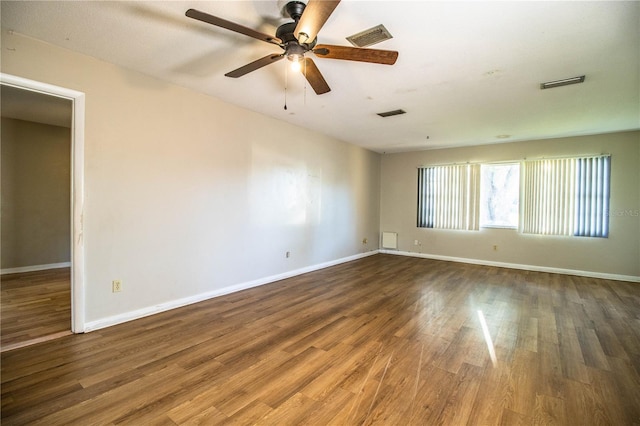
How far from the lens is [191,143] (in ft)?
11.6

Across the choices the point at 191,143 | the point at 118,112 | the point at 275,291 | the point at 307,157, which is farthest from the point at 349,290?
the point at 118,112

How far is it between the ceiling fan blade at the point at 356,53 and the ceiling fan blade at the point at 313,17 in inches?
4.8

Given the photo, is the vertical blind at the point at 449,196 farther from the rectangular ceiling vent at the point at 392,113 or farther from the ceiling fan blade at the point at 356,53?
the ceiling fan blade at the point at 356,53

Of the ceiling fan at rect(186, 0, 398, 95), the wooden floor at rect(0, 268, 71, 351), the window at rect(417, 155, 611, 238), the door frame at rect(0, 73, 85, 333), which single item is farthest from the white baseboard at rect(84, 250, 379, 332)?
the window at rect(417, 155, 611, 238)

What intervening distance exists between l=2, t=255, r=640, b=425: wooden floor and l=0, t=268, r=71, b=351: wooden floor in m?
0.35

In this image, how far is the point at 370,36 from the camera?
227cm

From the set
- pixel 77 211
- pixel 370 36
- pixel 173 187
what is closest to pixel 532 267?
pixel 370 36

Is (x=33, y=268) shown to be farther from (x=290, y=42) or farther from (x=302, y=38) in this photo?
(x=302, y=38)

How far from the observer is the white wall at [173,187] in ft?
9.14

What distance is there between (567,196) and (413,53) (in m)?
4.97

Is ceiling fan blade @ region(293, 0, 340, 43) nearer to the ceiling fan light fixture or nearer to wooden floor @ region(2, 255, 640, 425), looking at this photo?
wooden floor @ region(2, 255, 640, 425)

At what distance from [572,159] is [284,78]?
5642mm

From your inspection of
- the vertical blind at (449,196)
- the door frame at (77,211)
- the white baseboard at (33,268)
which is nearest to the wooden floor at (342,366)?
the door frame at (77,211)

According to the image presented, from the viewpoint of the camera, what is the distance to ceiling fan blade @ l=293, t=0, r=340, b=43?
1600mm
